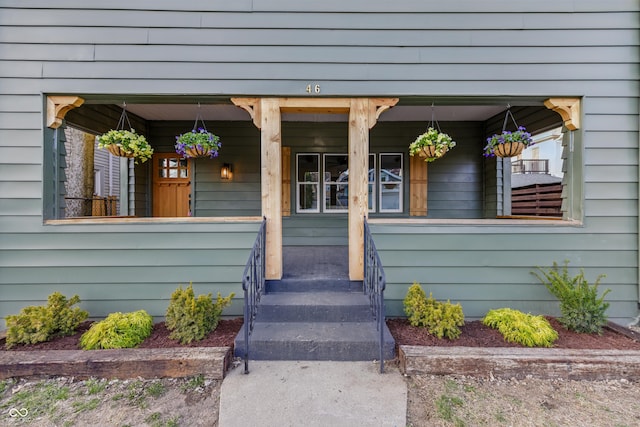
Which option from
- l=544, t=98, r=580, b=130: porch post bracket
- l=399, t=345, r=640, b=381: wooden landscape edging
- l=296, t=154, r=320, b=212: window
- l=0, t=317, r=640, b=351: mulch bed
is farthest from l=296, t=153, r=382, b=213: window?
l=399, t=345, r=640, b=381: wooden landscape edging

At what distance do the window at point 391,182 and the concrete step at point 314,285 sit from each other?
2517 mm

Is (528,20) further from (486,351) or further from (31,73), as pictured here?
(31,73)

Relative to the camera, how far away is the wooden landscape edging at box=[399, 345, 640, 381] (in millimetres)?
2357

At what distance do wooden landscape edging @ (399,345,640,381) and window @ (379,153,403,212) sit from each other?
337 centimetres

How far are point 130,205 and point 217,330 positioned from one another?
3756 mm

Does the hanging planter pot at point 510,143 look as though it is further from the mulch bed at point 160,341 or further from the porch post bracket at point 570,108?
the mulch bed at point 160,341

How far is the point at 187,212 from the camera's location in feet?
19.2

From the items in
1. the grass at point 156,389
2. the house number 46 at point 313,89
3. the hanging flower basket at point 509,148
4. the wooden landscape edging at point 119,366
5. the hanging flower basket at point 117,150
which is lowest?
the grass at point 156,389

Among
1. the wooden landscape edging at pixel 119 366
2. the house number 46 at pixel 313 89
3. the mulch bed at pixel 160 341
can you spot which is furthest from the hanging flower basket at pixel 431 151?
the wooden landscape edging at pixel 119 366

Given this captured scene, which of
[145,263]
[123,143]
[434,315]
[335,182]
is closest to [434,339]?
[434,315]

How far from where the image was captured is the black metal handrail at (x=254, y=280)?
7.91 ft

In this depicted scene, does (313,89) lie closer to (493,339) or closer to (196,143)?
(196,143)

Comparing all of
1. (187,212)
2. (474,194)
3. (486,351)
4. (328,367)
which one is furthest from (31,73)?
(474,194)

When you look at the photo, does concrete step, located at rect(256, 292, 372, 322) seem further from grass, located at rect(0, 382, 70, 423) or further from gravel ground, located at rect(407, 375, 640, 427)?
grass, located at rect(0, 382, 70, 423)
